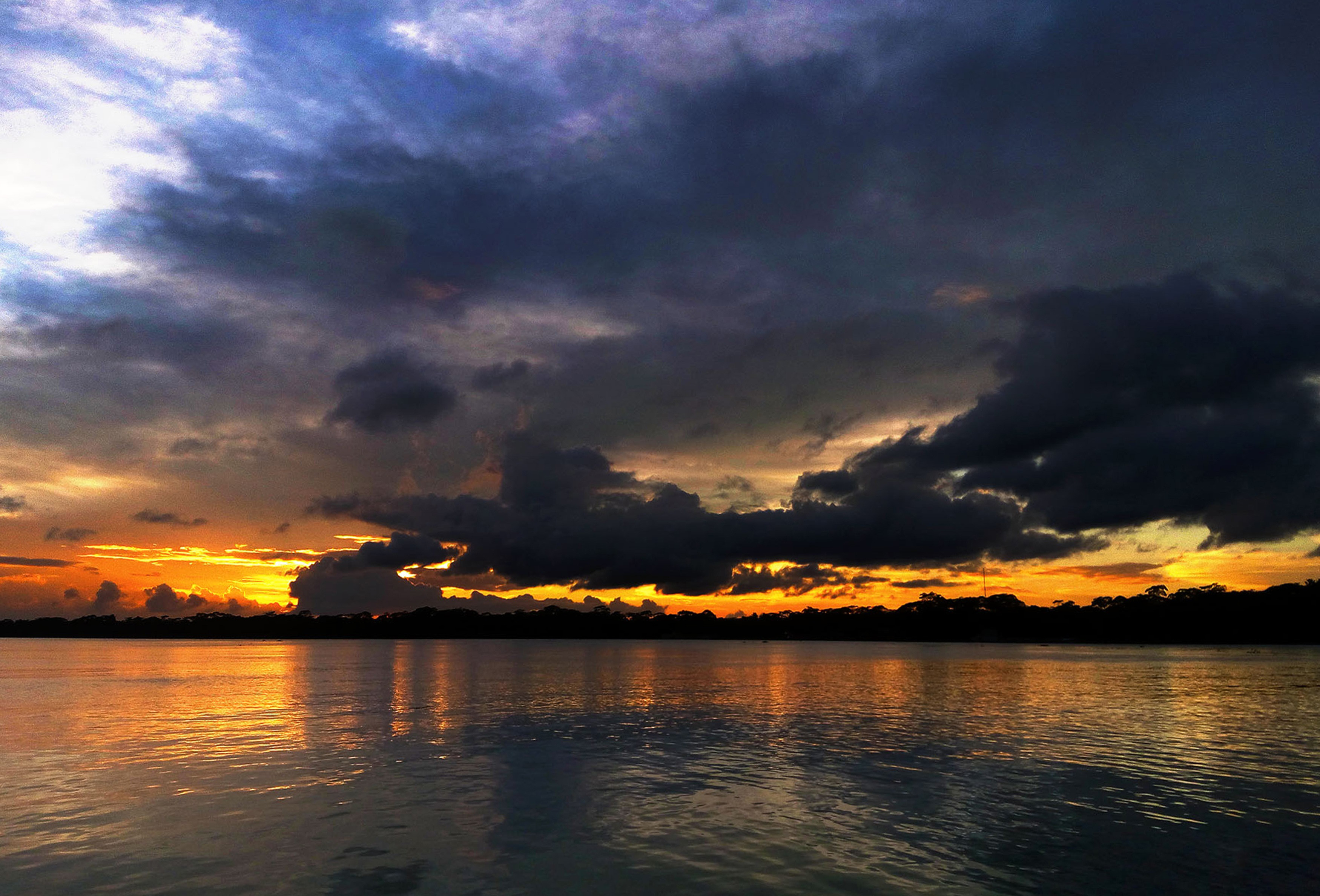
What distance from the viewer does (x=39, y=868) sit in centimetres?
2116

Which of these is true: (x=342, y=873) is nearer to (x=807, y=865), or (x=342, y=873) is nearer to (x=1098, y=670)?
(x=807, y=865)

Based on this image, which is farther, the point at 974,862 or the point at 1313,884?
the point at 974,862

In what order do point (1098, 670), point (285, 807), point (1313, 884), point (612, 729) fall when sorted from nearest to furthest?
point (1313, 884)
point (285, 807)
point (612, 729)
point (1098, 670)

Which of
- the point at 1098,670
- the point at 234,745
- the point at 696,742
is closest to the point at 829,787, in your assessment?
the point at 696,742

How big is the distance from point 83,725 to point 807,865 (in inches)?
1986

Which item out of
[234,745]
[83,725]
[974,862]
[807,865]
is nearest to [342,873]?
[807,865]

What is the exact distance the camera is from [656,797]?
3059cm

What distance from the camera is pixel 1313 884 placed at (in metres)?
20.5

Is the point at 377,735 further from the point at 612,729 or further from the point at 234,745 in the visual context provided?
the point at 612,729

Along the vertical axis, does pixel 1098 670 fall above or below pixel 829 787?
below

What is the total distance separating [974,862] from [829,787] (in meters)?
10.7

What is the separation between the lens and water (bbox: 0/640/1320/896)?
21.1m

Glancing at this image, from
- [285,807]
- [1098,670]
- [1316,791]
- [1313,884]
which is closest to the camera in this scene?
[1313,884]

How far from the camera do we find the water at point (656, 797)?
2114 cm
